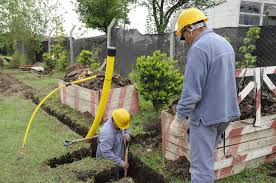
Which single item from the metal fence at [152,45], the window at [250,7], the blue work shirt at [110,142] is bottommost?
the blue work shirt at [110,142]

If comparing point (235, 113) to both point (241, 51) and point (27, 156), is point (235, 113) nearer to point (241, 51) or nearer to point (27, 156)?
point (27, 156)

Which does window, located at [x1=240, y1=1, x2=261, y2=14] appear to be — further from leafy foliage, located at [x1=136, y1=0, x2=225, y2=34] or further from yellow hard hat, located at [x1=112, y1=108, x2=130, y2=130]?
yellow hard hat, located at [x1=112, y1=108, x2=130, y2=130]

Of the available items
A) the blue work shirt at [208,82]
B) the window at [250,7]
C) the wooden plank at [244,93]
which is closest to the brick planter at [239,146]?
the wooden plank at [244,93]

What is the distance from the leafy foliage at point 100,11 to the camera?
1315 centimetres

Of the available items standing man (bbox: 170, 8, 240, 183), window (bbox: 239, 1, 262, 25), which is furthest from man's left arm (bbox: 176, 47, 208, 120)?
window (bbox: 239, 1, 262, 25)

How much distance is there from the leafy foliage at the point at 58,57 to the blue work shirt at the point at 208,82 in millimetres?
12595

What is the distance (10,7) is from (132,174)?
15977 mm

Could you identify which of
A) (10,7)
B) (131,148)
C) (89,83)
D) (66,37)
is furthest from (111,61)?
(10,7)

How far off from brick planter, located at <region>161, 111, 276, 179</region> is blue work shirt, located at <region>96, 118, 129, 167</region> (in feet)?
2.33

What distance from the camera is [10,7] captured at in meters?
17.9

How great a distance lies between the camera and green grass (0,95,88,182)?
4109 millimetres

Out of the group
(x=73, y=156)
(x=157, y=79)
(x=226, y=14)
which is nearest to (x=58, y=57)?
(x=226, y=14)

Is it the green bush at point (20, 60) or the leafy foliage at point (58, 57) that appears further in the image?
the green bush at point (20, 60)

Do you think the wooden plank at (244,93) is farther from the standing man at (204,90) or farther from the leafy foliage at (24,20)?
the leafy foliage at (24,20)
